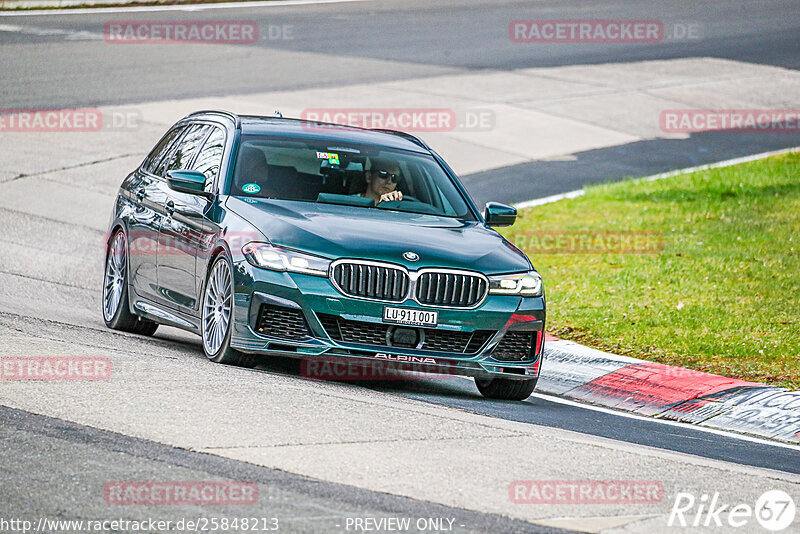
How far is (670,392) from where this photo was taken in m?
10.2

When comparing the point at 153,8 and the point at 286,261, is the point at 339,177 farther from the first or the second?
the point at 153,8

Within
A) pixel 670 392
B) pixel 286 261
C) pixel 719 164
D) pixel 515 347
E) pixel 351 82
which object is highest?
pixel 286 261

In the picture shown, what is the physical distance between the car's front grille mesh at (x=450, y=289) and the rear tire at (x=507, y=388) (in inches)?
31.7

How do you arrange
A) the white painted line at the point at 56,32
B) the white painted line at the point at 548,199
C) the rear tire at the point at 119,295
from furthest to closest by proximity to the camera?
the white painted line at the point at 56,32
the white painted line at the point at 548,199
the rear tire at the point at 119,295

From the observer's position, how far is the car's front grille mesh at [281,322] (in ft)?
29.1

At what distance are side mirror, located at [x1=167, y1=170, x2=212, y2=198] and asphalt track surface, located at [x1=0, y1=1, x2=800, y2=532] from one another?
Result: 1162 millimetres

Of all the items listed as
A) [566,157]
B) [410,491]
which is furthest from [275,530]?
[566,157]

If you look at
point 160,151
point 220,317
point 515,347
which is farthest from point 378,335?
point 160,151

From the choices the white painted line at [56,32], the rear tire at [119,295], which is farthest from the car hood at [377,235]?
the white painted line at [56,32]

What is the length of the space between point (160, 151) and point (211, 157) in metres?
1.30

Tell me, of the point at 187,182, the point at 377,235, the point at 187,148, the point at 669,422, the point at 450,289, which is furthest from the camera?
the point at 187,148

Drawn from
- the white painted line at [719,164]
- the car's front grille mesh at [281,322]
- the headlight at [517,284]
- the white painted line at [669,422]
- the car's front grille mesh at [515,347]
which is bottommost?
the white painted line at [719,164]

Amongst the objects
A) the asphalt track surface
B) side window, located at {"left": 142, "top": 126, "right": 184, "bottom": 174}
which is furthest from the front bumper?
side window, located at {"left": 142, "top": 126, "right": 184, "bottom": 174}

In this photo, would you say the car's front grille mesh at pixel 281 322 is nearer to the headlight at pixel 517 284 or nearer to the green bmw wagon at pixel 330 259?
the green bmw wagon at pixel 330 259
